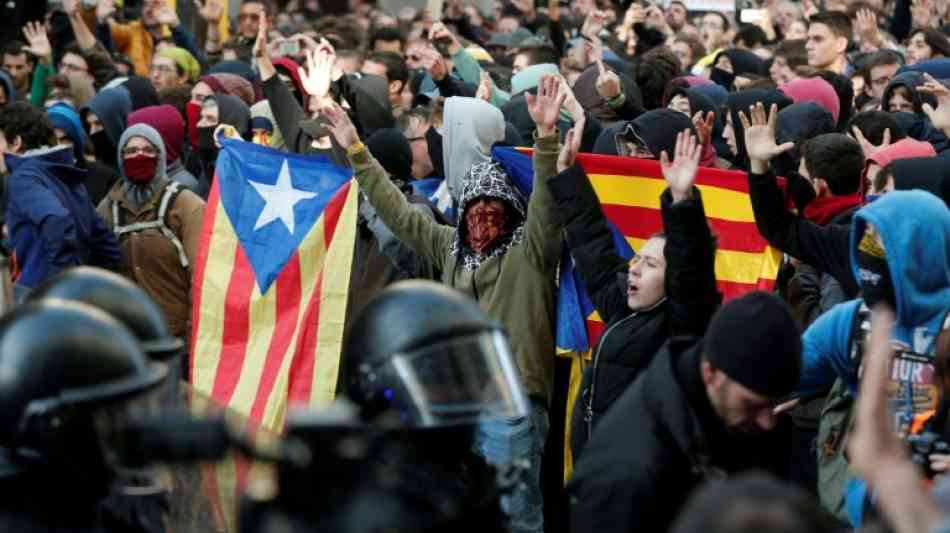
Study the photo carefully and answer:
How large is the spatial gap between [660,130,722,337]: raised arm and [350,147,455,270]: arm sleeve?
2.10 m

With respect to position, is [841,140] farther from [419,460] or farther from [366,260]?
[419,460]

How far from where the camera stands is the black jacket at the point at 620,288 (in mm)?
5684

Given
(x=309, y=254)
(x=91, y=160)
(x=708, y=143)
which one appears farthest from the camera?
(x=91, y=160)

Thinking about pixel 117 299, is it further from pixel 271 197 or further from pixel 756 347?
pixel 271 197

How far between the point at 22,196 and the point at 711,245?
3.93 meters

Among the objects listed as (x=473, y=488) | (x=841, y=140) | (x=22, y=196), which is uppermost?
(x=473, y=488)

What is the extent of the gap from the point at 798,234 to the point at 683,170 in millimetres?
786

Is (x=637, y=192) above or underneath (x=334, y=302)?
above

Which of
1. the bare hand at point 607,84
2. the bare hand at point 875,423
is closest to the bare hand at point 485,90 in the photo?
the bare hand at point 607,84

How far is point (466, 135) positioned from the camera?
8.01 metres

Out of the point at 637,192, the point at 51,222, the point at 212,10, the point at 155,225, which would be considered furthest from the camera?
the point at 212,10

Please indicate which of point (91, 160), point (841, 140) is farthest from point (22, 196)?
point (841, 140)

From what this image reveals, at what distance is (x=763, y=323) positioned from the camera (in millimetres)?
4320

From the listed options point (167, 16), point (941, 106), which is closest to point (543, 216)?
point (941, 106)
